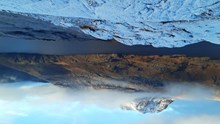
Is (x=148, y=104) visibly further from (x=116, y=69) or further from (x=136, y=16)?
(x=136, y=16)

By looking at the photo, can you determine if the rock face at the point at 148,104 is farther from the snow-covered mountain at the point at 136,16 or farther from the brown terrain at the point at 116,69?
the snow-covered mountain at the point at 136,16

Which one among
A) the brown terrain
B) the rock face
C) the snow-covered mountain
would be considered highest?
the snow-covered mountain

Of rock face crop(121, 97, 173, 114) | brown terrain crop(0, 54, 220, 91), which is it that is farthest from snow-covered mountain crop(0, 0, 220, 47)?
rock face crop(121, 97, 173, 114)

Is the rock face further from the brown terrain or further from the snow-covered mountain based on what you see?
the snow-covered mountain

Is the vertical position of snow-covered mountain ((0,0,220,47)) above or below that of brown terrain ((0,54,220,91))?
above

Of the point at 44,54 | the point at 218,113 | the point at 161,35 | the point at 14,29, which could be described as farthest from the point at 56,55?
the point at 218,113
